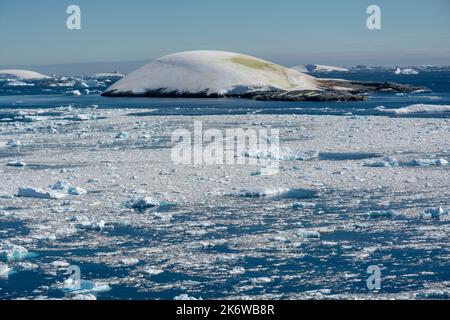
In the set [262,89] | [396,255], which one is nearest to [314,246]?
[396,255]

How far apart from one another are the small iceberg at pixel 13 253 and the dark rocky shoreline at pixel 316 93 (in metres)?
44.4

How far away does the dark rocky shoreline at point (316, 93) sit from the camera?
5262cm

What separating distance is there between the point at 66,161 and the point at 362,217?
929 centimetres

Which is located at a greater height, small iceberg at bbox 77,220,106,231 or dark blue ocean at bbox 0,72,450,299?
small iceberg at bbox 77,220,106,231

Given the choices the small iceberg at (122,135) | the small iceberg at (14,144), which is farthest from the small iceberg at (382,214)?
the small iceberg at (14,144)

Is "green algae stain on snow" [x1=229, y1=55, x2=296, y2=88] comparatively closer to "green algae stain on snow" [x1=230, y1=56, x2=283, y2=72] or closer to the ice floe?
"green algae stain on snow" [x1=230, y1=56, x2=283, y2=72]

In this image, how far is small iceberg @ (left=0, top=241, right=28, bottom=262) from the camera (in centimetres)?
862

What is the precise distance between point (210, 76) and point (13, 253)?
55.8 m

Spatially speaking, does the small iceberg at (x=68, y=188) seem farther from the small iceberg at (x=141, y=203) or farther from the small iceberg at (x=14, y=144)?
the small iceberg at (x=14, y=144)

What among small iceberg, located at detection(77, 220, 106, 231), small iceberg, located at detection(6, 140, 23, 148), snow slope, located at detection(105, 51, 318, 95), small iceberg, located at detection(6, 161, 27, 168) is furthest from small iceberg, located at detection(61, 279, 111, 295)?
snow slope, located at detection(105, 51, 318, 95)

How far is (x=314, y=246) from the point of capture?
9.05 m

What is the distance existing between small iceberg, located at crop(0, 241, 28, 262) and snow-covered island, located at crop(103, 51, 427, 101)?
46.3 m

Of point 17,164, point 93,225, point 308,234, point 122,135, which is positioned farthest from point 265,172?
point 122,135
